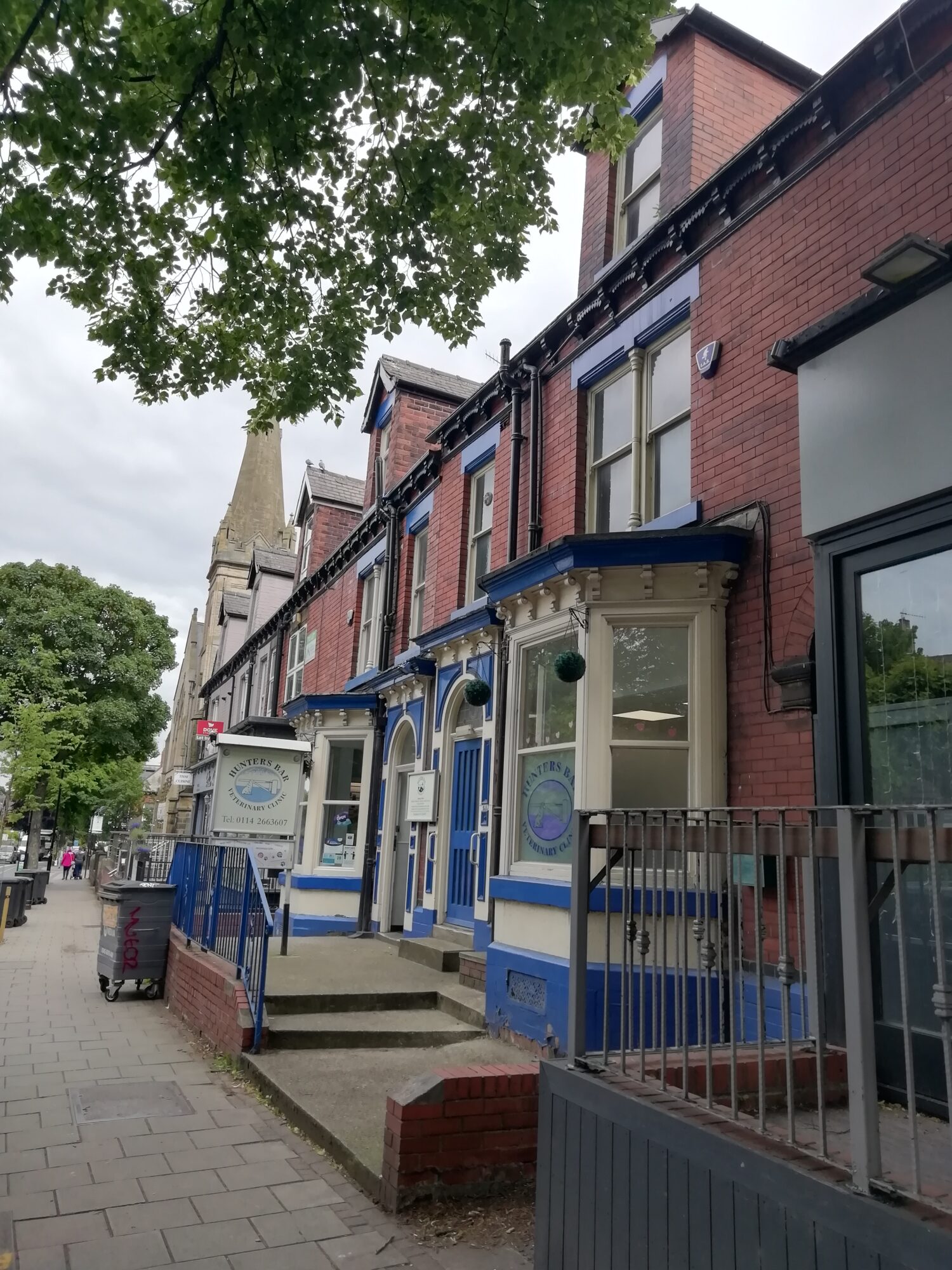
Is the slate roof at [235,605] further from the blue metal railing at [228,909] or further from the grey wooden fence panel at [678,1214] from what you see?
the grey wooden fence panel at [678,1214]

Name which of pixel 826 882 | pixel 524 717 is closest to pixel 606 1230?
pixel 826 882

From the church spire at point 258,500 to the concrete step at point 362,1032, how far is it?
53.7m

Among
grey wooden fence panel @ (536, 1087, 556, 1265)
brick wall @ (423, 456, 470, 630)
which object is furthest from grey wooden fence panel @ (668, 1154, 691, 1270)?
brick wall @ (423, 456, 470, 630)

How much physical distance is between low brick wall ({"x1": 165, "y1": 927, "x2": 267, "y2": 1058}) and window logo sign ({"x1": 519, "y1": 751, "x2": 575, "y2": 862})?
262 cm

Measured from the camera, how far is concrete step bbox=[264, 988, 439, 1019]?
7746 mm

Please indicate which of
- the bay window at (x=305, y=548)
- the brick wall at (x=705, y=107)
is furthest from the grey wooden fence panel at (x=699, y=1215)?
the bay window at (x=305, y=548)

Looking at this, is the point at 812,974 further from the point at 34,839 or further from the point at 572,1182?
the point at 34,839

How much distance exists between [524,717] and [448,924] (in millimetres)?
3747

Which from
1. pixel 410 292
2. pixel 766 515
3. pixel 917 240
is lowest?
pixel 766 515

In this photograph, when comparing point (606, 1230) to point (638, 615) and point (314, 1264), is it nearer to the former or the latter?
point (314, 1264)

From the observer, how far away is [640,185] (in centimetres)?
952

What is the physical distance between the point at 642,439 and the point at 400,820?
7275 millimetres

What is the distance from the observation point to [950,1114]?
7.47 ft

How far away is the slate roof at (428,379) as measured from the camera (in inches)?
633
